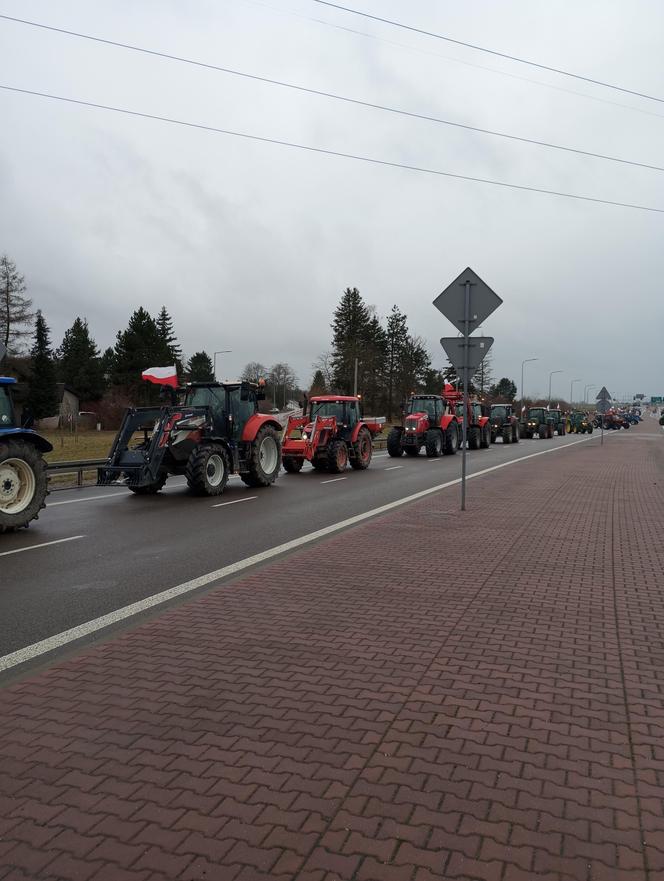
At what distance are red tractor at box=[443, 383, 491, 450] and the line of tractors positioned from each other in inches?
188

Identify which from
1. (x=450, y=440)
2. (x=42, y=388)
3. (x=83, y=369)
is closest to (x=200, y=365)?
(x=83, y=369)

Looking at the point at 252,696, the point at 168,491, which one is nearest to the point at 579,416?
the point at 168,491

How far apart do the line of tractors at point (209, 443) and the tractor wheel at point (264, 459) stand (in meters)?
0.02

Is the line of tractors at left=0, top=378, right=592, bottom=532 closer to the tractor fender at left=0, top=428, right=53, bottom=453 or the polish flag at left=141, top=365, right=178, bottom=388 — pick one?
the tractor fender at left=0, top=428, right=53, bottom=453

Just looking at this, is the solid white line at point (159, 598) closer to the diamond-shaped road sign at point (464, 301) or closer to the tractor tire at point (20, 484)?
the diamond-shaped road sign at point (464, 301)

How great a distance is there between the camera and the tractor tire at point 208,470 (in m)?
13.9

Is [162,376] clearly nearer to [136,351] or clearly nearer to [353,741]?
[353,741]

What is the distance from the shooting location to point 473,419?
32.1 meters

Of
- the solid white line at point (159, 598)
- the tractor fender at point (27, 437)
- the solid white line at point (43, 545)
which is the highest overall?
the tractor fender at point (27, 437)

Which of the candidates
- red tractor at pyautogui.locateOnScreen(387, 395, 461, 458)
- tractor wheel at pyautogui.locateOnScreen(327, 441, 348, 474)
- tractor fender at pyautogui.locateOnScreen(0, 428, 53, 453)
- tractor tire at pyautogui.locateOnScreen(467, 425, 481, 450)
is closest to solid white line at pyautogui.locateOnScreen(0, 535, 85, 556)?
tractor fender at pyautogui.locateOnScreen(0, 428, 53, 453)

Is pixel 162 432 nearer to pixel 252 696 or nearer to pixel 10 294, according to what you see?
pixel 252 696

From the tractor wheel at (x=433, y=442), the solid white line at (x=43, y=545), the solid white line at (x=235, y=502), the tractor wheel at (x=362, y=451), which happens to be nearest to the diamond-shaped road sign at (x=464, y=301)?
the solid white line at (x=235, y=502)

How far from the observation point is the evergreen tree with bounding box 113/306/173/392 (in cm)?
7488

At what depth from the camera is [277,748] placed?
11.6 ft
